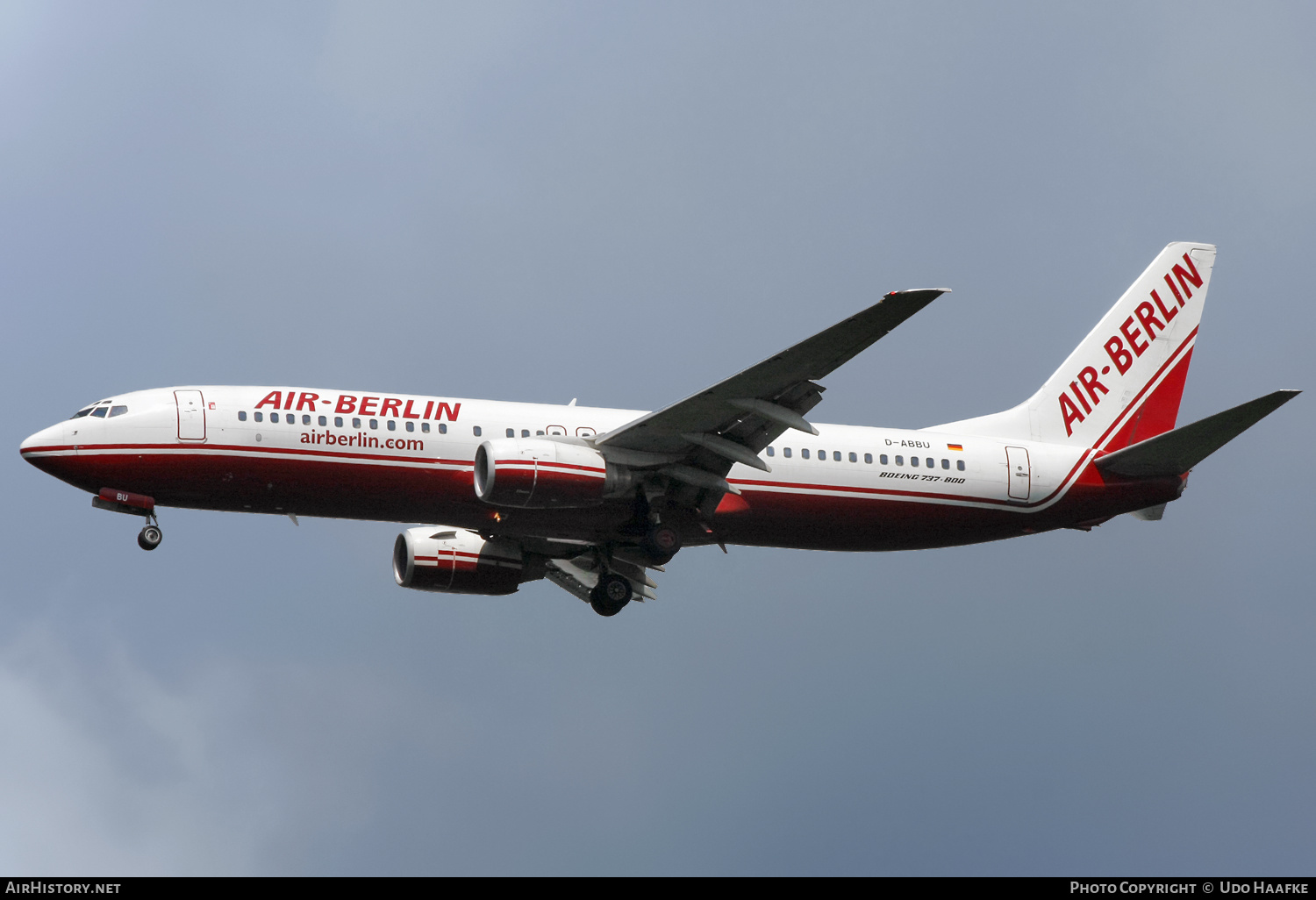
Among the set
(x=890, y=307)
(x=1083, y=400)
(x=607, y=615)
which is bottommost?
(x=607, y=615)

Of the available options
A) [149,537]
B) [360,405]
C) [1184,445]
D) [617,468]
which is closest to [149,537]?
[149,537]

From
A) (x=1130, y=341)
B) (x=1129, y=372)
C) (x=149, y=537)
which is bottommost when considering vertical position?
(x=149, y=537)

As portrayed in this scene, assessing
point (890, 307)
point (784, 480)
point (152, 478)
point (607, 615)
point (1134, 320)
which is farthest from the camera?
point (1134, 320)

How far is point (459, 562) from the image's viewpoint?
4400 cm

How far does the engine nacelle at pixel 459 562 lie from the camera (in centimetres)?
4397

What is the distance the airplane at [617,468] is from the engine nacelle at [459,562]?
5cm

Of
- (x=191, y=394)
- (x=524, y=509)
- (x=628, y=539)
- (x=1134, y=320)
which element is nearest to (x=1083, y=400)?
(x=1134, y=320)

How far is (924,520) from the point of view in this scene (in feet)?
136

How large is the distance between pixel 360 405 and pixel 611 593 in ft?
28.7

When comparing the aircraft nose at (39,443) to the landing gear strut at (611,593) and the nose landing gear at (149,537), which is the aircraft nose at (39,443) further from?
the landing gear strut at (611,593)

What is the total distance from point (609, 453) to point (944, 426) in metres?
10.7

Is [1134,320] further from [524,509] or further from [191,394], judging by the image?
[191,394]

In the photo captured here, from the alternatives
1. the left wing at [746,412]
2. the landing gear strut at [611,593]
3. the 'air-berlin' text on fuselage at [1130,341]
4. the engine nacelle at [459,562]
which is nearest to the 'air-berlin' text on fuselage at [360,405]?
the left wing at [746,412]

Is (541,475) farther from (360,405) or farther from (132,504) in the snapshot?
(132,504)
